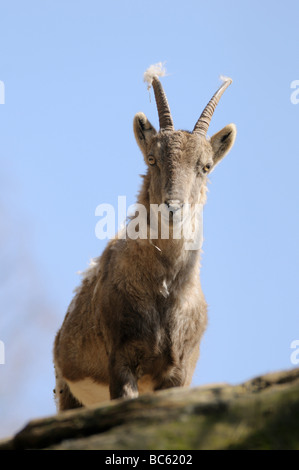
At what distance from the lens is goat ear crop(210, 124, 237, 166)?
977cm

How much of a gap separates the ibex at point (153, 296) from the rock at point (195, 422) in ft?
10.9

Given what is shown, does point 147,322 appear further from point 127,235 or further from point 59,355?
point 59,355

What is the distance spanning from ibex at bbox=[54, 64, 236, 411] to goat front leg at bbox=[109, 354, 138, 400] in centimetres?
1

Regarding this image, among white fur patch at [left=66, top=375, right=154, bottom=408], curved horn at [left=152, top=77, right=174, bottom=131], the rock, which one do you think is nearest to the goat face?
curved horn at [left=152, top=77, right=174, bottom=131]

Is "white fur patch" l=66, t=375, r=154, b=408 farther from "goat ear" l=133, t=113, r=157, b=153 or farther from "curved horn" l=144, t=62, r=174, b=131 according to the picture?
"curved horn" l=144, t=62, r=174, b=131

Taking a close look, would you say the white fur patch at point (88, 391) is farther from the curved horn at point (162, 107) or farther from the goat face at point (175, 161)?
the curved horn at point (162, 107)

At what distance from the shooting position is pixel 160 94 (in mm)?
9852

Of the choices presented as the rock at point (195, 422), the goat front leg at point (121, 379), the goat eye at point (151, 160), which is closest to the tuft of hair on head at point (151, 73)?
the goat eye at point (151, 160)

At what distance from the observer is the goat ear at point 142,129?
31.7ft

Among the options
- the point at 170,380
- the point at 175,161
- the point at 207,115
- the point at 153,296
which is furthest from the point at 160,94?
the point at 170,380

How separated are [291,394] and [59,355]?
6.42 metres

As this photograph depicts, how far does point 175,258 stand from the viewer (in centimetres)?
880

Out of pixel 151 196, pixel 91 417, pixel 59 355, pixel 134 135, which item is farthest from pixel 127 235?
pixel 91 417
